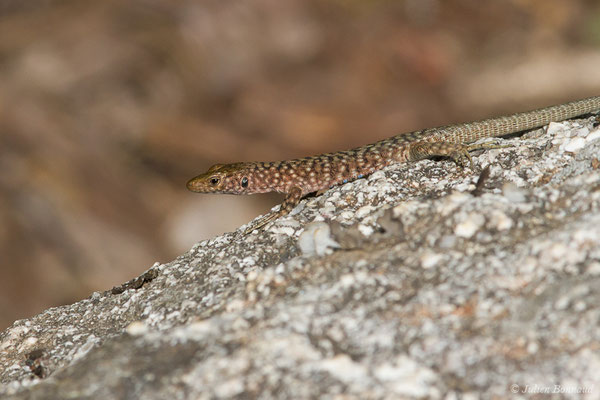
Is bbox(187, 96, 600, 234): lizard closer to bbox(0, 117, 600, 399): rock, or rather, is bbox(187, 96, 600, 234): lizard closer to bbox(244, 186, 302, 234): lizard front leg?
bbox(244, 186, 302, 234): lizard front leg

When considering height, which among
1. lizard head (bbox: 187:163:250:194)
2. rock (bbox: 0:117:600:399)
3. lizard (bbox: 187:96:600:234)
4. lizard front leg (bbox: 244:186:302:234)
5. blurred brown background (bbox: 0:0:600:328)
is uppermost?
blurred brown background (bbox: 0:0:600:328)

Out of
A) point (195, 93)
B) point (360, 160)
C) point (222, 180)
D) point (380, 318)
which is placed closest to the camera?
point (380, 318)

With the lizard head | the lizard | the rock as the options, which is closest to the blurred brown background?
the lizard head

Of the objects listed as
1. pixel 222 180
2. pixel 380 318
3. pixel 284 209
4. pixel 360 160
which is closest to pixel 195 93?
pixel 222 180

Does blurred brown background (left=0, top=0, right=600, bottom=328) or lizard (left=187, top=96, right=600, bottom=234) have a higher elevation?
blurred brown background (left=0, top=0, right=600, bottom=328)

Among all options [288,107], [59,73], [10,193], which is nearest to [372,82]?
[288,107]

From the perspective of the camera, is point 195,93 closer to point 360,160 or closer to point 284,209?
point 360,160

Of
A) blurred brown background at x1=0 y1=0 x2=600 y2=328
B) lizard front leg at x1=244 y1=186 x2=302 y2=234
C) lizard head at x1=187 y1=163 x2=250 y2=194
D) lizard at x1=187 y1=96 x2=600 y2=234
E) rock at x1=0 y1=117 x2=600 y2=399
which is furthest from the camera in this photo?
blurred brown background at x1=0 y1=0 x2=600 y2=328
